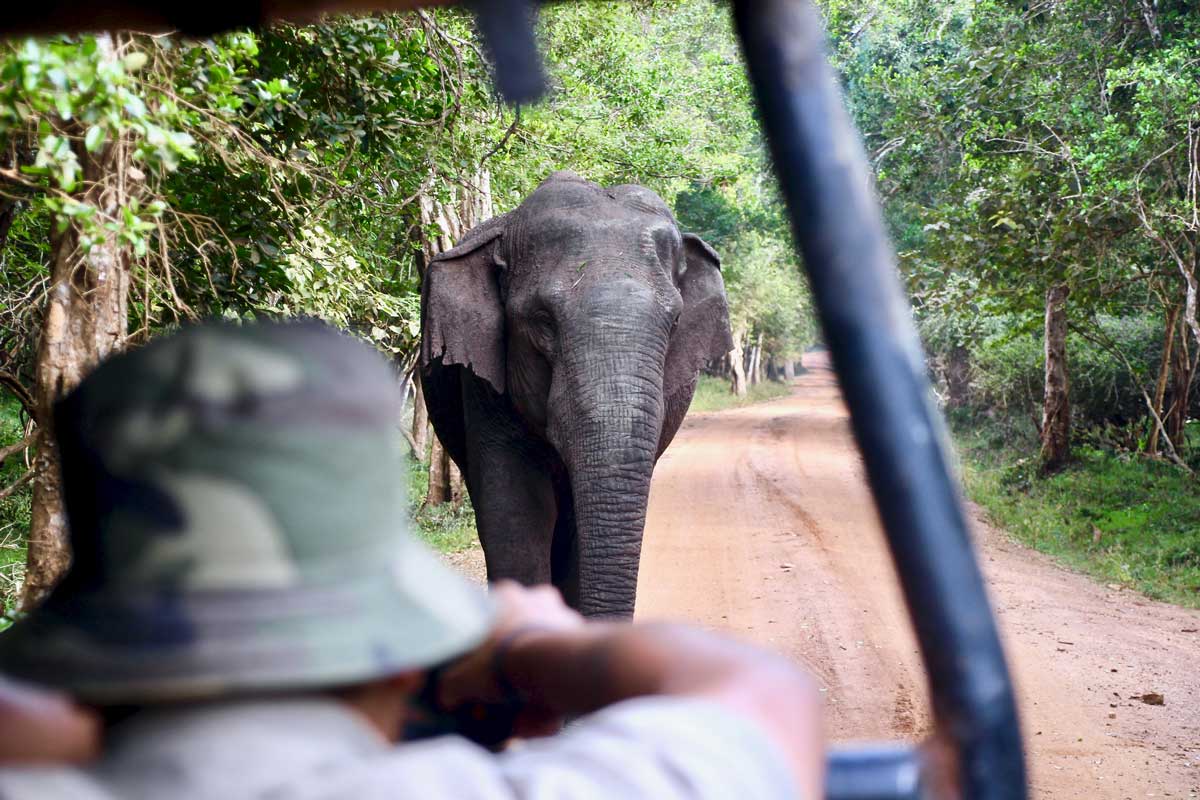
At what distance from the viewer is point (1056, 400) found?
→ 53.1ft

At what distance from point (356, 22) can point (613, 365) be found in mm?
2174

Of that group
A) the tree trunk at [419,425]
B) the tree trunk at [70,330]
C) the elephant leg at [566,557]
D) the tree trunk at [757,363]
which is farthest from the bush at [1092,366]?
the tree trunk at [757,363]

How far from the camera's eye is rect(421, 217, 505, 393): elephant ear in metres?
6.34

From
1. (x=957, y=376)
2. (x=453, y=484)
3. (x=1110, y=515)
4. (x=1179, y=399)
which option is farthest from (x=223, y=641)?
(x=957, y=376)

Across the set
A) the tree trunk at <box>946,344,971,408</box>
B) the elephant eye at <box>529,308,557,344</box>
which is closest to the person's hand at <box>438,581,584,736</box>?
the elephant eye at <box>529,308,557,344</box>

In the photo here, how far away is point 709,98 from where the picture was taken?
81.3 ft

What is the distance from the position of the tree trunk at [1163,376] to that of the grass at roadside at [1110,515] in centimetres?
31

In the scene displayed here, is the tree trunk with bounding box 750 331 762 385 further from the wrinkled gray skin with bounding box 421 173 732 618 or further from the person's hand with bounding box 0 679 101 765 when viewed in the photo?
the person's hand with bounding box 0 679 101 765

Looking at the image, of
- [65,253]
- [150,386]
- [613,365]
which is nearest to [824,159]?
[150,386]

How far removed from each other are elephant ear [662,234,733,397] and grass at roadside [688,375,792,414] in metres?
28.5

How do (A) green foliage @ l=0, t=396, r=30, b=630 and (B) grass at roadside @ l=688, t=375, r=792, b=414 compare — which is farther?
(B) grass at roadside @ l=688, t=375, r=792, b=414

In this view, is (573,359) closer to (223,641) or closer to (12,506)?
(223,641)

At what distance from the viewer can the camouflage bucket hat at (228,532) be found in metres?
0.98

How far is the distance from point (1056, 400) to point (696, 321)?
36.2ft
